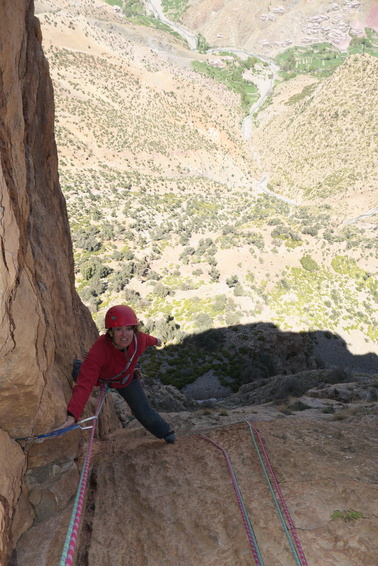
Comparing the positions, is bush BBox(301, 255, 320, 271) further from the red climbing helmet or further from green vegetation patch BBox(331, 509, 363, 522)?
the red climbing helmet

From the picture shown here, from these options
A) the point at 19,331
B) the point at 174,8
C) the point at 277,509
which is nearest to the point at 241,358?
the point at 277,509

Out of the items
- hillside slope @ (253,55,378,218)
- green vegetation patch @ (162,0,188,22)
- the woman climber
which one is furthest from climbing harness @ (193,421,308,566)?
green vegetation patch @ (162,0,188,22)

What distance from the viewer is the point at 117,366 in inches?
165

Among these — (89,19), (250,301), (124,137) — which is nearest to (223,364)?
(250,301)

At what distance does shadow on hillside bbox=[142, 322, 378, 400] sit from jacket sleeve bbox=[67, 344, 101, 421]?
49.9ft

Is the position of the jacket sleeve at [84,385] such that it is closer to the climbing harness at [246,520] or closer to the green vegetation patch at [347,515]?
the climbing harness at [246,520]

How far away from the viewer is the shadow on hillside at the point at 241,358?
18906mm

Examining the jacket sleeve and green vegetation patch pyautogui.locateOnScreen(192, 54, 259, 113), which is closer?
the jacket sleeve

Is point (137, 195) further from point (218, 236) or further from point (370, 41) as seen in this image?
point (370, 41)

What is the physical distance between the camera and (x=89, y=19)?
A: 79.6 metres

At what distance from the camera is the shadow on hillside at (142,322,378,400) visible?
18.9 metres

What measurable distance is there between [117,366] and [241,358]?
57.4ft

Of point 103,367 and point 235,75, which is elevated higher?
point 235,75

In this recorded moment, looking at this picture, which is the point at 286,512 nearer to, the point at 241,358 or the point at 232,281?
the point at 241,358
